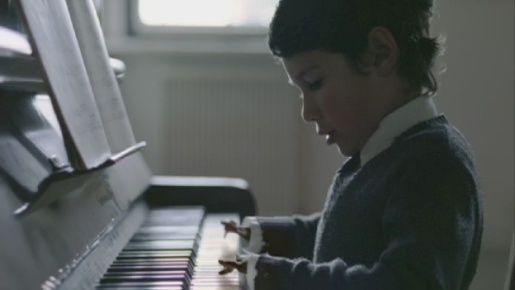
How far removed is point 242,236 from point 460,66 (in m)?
1.80

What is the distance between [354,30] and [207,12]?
79.9 inches

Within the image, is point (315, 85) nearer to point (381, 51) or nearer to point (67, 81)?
point (381, 51)

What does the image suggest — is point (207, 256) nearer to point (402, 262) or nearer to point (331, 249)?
point (331, 249)

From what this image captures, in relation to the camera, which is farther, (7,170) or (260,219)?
(260,219)

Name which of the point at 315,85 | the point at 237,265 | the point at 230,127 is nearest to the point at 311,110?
the point at 315,85

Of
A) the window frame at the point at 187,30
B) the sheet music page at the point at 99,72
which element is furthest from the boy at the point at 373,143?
the window frame at the point at 187,30

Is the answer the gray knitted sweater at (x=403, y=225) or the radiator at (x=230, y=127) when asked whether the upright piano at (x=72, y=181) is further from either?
the radiator at (x=230, y=127)

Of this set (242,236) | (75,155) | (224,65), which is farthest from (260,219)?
(224,65)

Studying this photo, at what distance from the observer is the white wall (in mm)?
2859

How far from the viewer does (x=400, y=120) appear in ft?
3.54

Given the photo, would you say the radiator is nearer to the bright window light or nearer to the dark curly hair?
the bright window light

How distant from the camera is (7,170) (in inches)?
37.3

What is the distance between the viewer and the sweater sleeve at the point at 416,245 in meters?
0.89

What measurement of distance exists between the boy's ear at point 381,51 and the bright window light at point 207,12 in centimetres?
201
